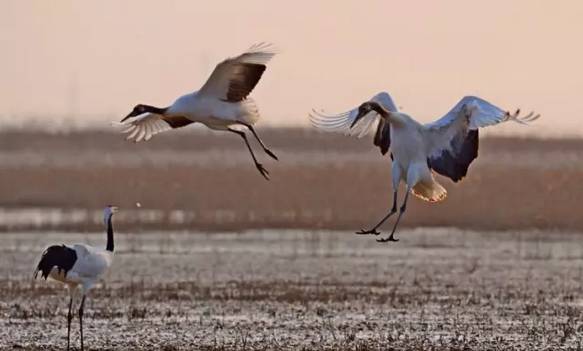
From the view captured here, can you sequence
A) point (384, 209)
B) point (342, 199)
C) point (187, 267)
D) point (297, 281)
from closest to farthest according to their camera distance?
point (297, 281), point (187, 267), point (384, 209), point (342, 199)

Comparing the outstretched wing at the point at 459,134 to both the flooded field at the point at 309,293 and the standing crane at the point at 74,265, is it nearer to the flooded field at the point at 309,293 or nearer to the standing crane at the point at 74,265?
the flooded field at the point at 309,293

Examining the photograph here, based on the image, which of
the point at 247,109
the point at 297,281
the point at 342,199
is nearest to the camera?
the point at 247,109

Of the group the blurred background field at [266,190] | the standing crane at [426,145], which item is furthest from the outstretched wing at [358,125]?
the blurred background field at [266,190]

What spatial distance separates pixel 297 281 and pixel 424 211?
34.7ft

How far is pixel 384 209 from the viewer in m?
30.7

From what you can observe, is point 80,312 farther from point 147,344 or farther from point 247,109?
point 247,109

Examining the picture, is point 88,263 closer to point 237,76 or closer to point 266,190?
point 237,76

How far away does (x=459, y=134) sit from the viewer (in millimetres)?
14945

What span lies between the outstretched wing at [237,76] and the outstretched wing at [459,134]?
163 cm

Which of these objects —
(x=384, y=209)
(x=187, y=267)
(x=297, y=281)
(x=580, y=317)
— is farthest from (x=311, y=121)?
(x=384, y=209)

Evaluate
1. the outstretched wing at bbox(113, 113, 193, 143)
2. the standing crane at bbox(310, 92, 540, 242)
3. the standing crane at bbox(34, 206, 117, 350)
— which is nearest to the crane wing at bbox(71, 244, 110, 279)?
the standing crane at bbox(34, 206, 117, 350)

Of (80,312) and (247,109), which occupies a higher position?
(247,109)

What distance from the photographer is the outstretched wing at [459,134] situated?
1448 centimetres

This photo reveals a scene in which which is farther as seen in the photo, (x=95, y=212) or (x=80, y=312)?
(x=95, y=212)
